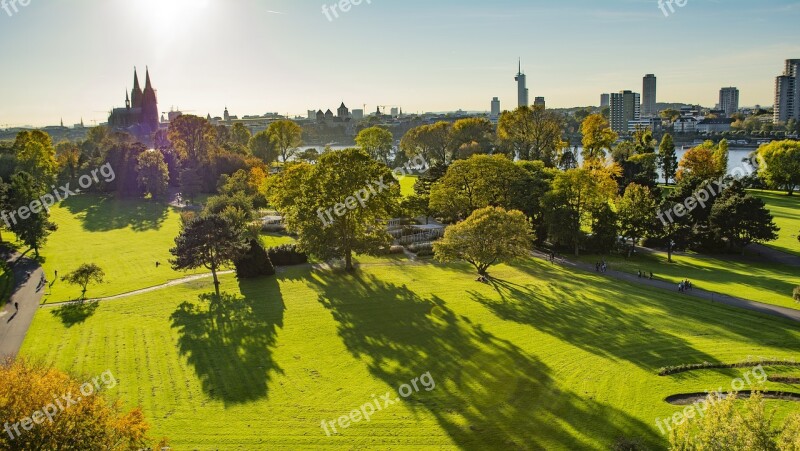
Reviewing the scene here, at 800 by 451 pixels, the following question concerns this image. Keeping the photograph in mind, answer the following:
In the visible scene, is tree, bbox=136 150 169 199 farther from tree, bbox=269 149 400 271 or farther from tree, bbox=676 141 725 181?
tree, bbox=676 141 725 181

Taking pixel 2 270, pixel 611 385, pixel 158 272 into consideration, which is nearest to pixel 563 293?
pixel 611 385

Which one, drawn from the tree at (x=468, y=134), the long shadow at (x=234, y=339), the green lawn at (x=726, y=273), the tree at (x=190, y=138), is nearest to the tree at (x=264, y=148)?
the tree at (x=190, y=138)

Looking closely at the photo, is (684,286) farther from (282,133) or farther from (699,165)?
(282,133)

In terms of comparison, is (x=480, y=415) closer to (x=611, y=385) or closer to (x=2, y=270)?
(x=611, y=385)

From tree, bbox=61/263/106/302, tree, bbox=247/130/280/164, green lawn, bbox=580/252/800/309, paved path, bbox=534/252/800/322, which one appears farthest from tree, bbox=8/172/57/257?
tree, bbox=247/130/280/164

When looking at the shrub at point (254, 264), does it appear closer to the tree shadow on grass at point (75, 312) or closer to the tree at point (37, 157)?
the tree shadow on grass at point (75, 312)

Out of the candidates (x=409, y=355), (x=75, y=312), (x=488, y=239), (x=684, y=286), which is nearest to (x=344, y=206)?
(x=488, y=239)
